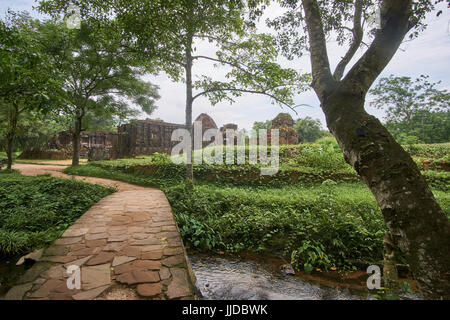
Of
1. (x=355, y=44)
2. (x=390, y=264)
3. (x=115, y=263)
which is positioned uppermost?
(x=355, y=44)

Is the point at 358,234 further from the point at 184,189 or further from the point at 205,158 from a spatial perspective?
the point at 205,158

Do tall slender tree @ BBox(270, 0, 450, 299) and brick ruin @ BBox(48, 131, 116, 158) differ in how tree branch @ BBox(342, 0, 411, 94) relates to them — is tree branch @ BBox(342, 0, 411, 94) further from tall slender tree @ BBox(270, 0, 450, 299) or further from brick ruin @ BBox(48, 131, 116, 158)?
brick ruin @ BBox(48, 131, 116, 158)

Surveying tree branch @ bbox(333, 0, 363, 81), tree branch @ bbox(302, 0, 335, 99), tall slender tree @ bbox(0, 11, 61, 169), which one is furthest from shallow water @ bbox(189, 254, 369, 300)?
tall slender tree @ bbox(0, 11, 61, 169)

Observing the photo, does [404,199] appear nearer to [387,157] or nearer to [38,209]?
[387,157]

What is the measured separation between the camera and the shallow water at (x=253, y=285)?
8.40 ft

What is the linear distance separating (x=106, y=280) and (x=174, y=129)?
1651 centimetres

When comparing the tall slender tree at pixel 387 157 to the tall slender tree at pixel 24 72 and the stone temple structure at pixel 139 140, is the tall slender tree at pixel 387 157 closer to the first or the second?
the tall slender tree at pixel 24 72

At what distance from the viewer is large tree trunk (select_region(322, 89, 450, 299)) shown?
134 cm

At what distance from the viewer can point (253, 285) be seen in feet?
9.04

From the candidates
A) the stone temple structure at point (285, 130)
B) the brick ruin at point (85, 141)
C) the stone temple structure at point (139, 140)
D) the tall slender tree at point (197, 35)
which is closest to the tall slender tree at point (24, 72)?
the tall slender tree at point (197, 35)

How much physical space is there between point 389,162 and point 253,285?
7.08 feet

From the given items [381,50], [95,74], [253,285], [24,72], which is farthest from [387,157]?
[95,74]

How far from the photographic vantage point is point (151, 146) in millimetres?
16484

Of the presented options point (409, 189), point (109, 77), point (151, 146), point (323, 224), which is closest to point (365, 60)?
point (409, 189)
